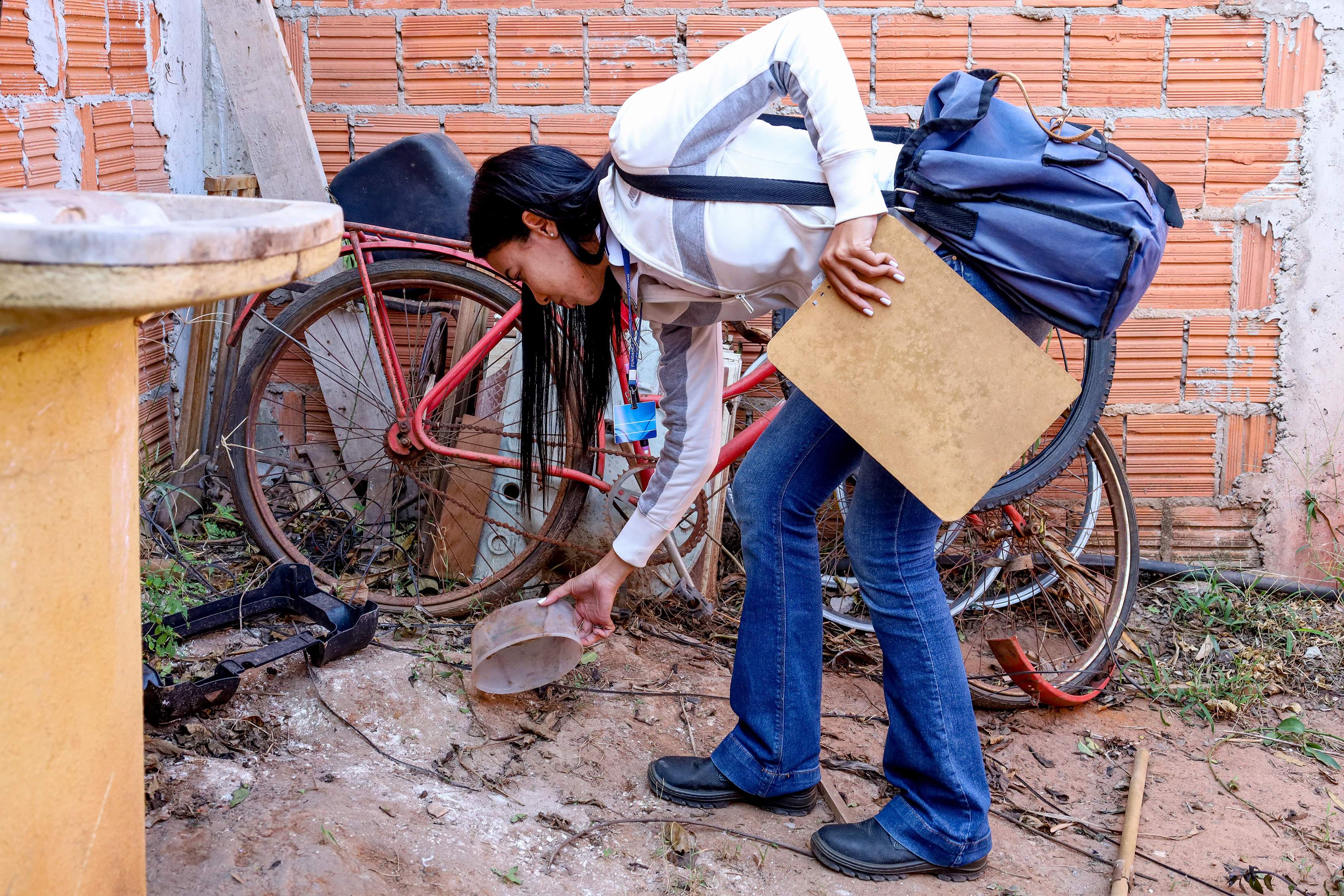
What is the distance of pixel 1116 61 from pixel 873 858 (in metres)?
2.36

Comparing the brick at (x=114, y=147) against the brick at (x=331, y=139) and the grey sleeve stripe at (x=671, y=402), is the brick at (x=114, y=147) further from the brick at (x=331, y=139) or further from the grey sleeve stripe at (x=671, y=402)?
the grey sleeve stripe at (x=671, y=402)

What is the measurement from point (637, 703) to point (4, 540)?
1.64 m

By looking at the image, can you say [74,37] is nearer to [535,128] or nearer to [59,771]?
[535,128]

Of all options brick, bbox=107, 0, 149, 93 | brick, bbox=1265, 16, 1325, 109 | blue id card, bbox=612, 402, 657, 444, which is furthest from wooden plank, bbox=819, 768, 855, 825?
brick, bbox=107, 0, 149, 93

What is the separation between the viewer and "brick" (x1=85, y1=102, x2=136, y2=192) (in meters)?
2.74

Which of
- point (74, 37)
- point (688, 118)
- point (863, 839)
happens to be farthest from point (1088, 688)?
point (74, 37)

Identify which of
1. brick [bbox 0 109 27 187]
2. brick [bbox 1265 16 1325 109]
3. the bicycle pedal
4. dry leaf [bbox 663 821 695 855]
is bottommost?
dry leaf [bbox 663 821 695 855]

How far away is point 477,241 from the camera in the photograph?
1.75 m

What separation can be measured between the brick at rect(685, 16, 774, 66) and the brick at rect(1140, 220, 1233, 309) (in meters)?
1.39

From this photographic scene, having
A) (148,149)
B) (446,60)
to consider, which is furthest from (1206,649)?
(148,149)

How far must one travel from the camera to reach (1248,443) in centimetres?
320

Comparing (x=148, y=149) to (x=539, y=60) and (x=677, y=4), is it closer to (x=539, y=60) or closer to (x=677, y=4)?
(x=539, y=60)

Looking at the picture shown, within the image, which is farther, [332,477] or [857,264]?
[332,477]

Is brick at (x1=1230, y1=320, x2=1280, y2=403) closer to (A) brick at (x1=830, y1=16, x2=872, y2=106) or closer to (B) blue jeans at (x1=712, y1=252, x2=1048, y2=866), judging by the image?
(A) brick at (x1=830, y1=16, x2=872, y2=106)
